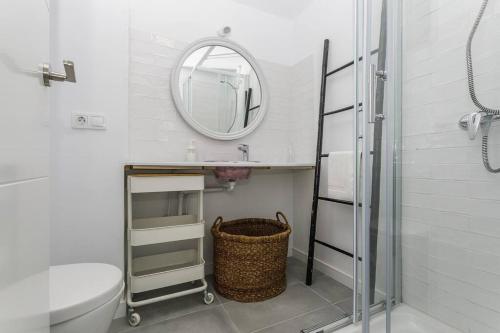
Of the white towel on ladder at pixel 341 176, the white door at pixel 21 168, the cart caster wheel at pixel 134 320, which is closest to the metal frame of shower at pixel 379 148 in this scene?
the white towel on ladder at pixel 341 176

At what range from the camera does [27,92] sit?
418 millimetres

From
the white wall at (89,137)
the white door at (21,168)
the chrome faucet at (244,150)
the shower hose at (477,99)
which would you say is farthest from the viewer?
the chrome faucet at (244,150)

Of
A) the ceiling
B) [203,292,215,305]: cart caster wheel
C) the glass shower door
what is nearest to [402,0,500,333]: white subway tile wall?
the glass shower door

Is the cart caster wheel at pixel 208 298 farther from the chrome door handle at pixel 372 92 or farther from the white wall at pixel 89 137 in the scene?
the chrome door handle at pixel 372 92

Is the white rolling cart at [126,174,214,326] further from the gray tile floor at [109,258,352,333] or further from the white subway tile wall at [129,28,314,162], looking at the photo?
the white subway tile wall at [129,28,314,162]

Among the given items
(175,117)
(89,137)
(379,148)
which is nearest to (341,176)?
(379,148)

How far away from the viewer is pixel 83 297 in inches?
33.7

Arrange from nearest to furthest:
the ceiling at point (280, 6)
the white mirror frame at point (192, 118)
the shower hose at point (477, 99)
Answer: the shower hose at point (477, 99)
the white mirror frame at point (192, 118)
the ceiling at point (280, 6)

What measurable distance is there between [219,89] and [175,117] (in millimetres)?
440

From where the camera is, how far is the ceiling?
6.58ft

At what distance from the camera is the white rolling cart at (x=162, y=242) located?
1.30 m

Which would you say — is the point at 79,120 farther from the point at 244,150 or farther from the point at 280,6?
the point at 280,6

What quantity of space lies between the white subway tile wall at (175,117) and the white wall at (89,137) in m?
0.20

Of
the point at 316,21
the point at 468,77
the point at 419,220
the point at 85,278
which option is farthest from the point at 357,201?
the point at 316,21
